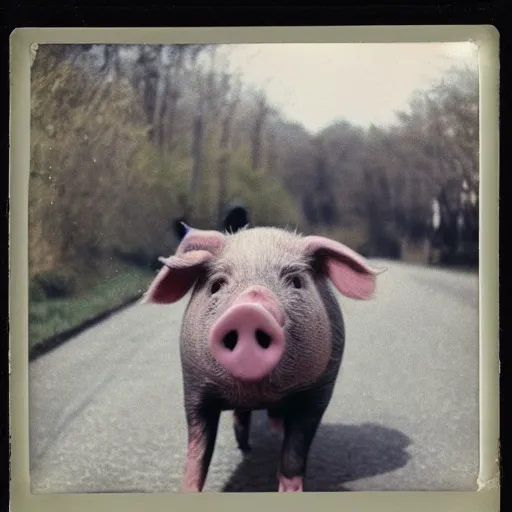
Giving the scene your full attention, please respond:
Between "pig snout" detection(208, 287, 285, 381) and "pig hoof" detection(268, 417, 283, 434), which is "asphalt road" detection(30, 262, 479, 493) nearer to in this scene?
"pig hoof" detection(268, 417, 283, 434)

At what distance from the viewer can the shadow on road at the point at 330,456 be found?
1994 millimetres

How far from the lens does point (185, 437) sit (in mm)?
1971

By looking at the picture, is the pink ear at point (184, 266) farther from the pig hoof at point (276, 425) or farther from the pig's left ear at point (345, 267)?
the pig hoof at point (276, 425)

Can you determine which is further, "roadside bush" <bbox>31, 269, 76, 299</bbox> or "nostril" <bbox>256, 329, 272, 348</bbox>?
"roadside bush" <bbox>31, 269, 76, 299</bbox>

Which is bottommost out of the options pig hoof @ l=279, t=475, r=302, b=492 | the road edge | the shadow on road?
pig hoof @ l=279, t=475, r=302, b=492

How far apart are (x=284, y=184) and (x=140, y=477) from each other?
Answer: 112cm

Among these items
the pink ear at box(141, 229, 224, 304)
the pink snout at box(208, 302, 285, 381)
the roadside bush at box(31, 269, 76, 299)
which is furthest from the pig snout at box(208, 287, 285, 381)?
the roadside bush at box(31, 269, 76, 299)

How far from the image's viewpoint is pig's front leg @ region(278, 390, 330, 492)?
1.91 metres

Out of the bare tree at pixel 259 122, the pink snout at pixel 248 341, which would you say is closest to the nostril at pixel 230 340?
the pink snout at pixel 248 341

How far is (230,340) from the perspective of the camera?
1750mm

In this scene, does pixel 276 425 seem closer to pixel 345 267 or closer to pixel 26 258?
pixel 345 267

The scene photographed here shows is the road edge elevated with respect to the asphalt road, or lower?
elevated

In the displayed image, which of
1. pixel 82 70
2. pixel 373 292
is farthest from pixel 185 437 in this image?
pixel 82 70

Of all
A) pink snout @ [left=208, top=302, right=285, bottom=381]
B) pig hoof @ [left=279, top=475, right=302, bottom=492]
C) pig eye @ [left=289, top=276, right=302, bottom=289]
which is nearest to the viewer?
pink snout @ [left=208, top=302, right=285, bottom=381]
